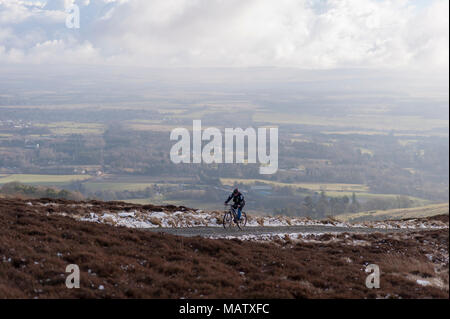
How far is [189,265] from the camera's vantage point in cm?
1442

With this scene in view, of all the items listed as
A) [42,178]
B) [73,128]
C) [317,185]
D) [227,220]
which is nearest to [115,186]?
[42,178]

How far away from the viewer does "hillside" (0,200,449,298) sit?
11680mm

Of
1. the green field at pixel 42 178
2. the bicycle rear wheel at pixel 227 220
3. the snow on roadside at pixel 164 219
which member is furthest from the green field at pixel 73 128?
the bicycle rear wheel at pixel 227 220

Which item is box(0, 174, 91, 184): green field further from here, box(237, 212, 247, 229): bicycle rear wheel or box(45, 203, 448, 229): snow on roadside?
box(237, 212, 247, 229): bicycle rear wheel

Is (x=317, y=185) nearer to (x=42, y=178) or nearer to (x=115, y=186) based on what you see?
(x=115, y=186)

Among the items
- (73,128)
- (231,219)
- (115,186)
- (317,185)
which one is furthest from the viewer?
(73,128)

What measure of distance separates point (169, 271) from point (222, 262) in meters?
2.76

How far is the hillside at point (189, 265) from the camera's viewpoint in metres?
11.7

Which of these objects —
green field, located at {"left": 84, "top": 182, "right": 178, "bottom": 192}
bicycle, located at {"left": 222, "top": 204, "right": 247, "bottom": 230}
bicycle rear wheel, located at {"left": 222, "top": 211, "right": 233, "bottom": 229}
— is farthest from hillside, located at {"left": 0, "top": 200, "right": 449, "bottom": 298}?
green field, located at {"left": 84, "top": 182, "right": 178, "bottom": 192}

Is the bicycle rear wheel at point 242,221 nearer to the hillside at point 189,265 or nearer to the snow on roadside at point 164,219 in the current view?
the snow on roadside at point 164,219

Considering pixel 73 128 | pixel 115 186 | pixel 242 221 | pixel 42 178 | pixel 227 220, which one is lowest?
pixel 115 186

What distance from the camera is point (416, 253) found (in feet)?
63.7

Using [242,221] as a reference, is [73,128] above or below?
above
